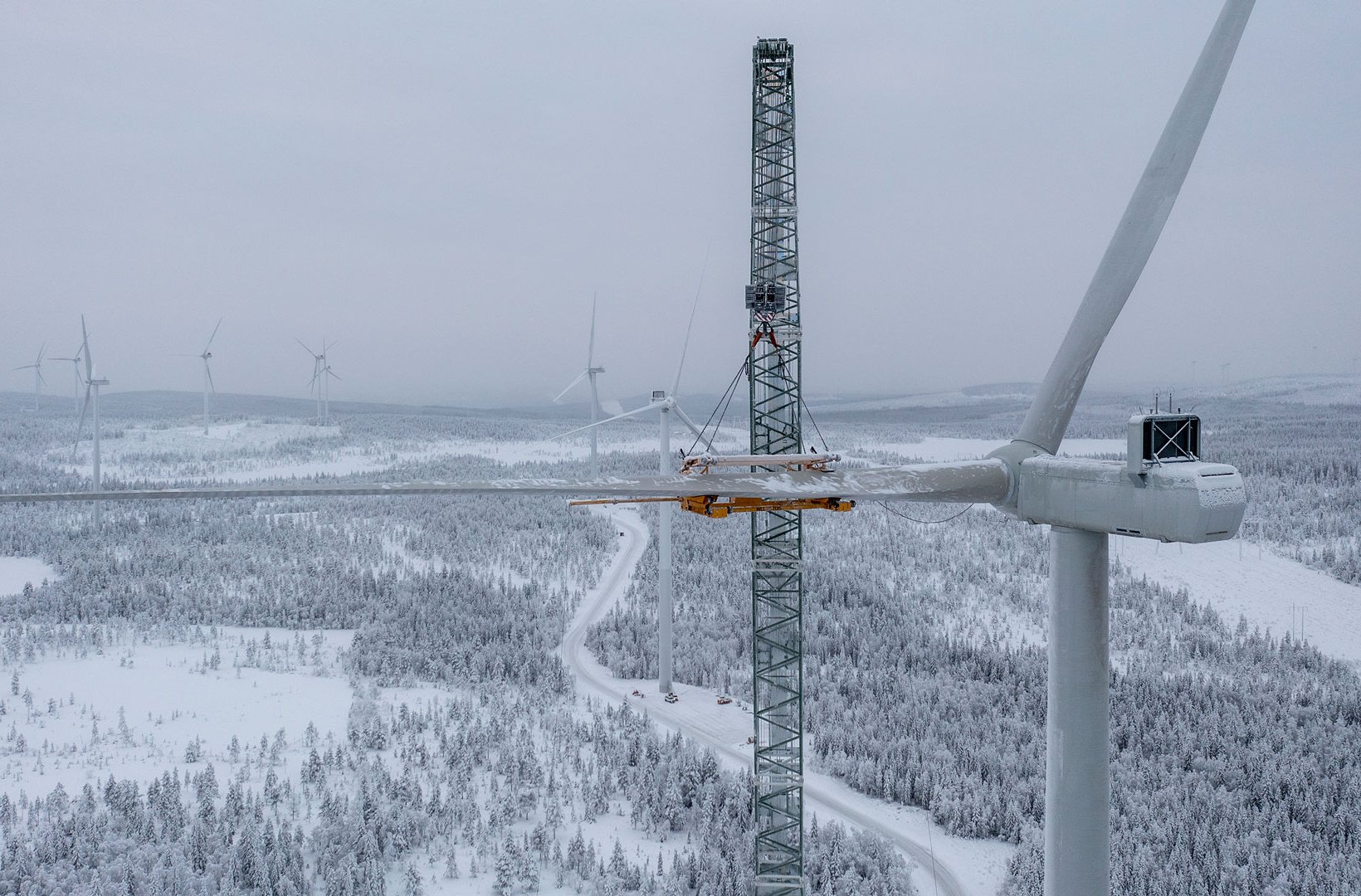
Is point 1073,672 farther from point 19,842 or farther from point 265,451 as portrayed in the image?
point 265,451

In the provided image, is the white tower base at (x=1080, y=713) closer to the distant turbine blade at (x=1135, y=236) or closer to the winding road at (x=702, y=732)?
the distant turbine blade at (x=1135, y=236)

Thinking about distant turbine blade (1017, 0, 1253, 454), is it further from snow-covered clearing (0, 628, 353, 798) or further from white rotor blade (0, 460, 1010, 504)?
snow-covered clearing (0, 628, 353, 798)

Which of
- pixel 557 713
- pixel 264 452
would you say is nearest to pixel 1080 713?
pixel 557 713

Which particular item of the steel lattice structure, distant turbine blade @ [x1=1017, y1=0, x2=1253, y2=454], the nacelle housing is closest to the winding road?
the steel lattice structure

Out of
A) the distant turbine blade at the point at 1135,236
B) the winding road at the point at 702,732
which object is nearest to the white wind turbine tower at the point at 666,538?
the winding road at the point at 702,732

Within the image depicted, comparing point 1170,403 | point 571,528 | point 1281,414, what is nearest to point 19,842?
point 1170,403

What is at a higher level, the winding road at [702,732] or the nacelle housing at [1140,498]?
the nacelle housing at [1140,498]
